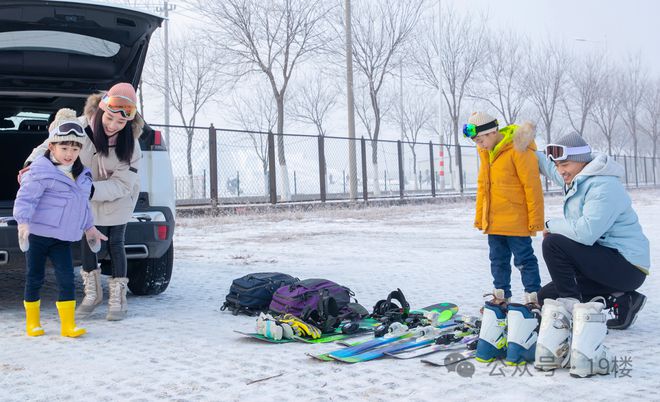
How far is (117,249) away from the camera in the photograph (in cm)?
407

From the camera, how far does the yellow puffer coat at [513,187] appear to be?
4078mm

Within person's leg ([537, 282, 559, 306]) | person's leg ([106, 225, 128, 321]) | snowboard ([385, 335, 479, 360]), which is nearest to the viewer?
snowboard ([385, 335, 479, 360])

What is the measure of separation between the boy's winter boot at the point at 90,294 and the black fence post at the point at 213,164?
9.72 meters

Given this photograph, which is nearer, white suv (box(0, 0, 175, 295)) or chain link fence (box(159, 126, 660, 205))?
white suv (box(0, 0, 175, 295))

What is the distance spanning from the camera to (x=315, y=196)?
1814cm

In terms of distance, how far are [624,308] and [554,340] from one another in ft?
3.24

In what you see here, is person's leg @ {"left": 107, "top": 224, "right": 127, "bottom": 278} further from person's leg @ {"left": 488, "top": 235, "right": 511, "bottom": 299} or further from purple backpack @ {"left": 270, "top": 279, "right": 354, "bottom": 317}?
person's leg @ {"left": 488, "top": 235, "right": 511, "bottom": 299}

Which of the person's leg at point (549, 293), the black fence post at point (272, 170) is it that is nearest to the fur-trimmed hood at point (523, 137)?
the person's leg at point (549, 293)

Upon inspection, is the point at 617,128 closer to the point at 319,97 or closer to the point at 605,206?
the point at 319,97

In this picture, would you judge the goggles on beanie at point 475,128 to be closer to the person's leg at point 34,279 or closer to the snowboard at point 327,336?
the snowboard at point 327,336

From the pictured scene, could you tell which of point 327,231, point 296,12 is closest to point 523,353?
point 327,231

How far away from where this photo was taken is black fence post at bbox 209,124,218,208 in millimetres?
13773

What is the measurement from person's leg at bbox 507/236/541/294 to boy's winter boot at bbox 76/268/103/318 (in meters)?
2.78

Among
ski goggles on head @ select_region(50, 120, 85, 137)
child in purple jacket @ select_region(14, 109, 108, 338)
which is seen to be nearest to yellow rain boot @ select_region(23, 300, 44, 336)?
child in purple jacket @ select_region(14, 109, 108, 338)
